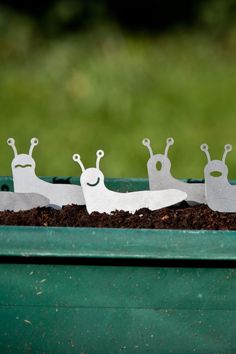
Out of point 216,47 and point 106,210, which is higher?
point 216,47

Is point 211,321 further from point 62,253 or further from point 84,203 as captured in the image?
point 84,203

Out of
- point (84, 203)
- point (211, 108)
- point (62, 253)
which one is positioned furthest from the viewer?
point (211, 108)

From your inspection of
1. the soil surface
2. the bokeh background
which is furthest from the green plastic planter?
the bokeh background

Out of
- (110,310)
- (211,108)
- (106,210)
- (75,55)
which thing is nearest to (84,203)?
(106,210)

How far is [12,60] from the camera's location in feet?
14.8

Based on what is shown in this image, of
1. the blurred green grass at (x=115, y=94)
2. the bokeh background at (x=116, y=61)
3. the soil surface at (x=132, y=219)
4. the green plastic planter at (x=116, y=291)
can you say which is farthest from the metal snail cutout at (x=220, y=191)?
the bokeh background at (x=116, y=61)

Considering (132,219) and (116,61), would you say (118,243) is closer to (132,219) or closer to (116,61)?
(132,219)

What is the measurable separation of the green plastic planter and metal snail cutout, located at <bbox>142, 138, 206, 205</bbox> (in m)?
0.47

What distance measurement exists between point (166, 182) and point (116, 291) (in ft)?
1.59

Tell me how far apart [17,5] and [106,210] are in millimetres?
2469

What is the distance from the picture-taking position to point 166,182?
7.42 ft

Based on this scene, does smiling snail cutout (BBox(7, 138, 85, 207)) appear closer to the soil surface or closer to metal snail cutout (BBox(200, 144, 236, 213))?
the soil surface

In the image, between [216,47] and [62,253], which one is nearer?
[62,253]

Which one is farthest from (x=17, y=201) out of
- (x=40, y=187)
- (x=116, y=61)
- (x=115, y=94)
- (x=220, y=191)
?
(x=116, y=61)
